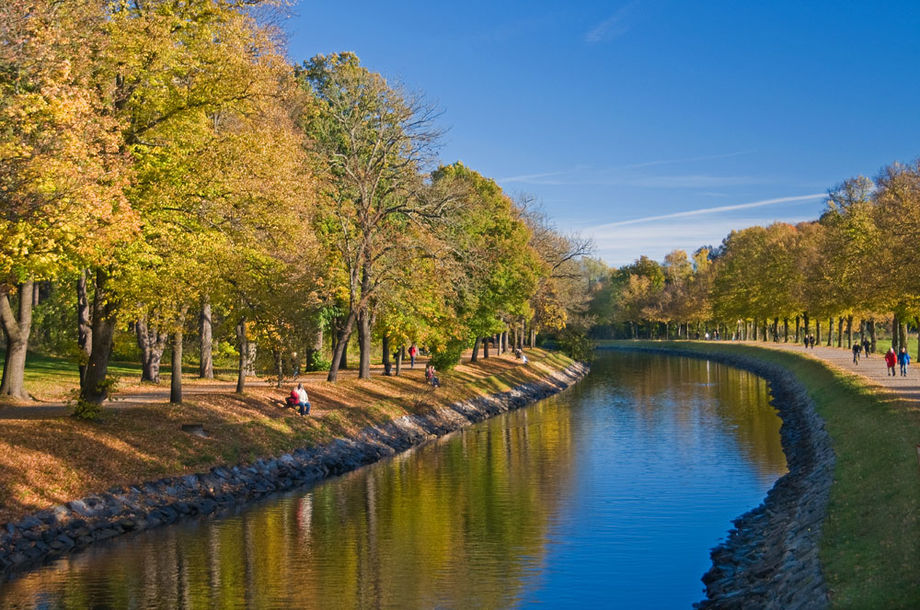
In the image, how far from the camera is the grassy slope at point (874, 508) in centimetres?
1377

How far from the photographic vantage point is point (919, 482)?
19453 mm

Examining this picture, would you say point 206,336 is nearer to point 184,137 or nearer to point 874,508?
point 184,137

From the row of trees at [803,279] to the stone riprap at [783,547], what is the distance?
1567 cm

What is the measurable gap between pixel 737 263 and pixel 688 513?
10122cm

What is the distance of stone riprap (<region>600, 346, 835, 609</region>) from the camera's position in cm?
1641

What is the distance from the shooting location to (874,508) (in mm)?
19422

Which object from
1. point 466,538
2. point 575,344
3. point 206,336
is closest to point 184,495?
point 466,538

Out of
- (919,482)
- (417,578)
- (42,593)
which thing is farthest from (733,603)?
(42,593)

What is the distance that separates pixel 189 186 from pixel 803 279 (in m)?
78.8

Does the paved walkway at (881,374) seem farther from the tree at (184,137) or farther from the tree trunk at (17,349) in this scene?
the tree trunk at (17,349)

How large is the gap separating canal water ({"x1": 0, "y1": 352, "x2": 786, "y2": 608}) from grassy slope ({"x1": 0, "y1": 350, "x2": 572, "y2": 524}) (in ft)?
8.29

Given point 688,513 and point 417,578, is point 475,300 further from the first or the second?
point 417,578

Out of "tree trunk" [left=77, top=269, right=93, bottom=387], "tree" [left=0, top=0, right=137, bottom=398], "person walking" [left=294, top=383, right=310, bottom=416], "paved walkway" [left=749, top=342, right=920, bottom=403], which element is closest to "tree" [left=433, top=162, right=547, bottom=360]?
"person walking" [left=294, top=383, right=310, bottom=416]

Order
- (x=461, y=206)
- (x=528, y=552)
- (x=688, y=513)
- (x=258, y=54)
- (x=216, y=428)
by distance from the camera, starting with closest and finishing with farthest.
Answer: (x=528, y=552) → (x=688, y=513) → (x=258, y=54) → (x=216, y=428) → (x=461, y=206)
